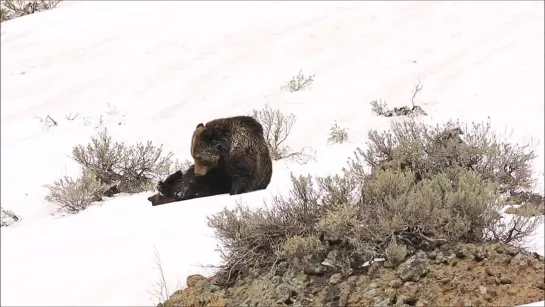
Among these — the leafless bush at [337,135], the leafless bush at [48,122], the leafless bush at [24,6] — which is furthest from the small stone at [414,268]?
the leafless bush at [24,6]

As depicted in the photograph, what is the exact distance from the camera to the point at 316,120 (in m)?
9.65

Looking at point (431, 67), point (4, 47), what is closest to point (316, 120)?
point (431, 67)

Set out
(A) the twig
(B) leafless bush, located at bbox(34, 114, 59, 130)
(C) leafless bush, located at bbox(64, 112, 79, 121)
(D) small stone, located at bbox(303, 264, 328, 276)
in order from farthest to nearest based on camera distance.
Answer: (C) leafless bush, located at bbox(64, 112, 79, 121), (B) leafless bush, located at bbox(34, 114, 59, 130), (A) the twig, (D) small stone, located at bbox(303, 264, 328, 276)

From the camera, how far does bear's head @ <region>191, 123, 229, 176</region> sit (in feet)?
20.3

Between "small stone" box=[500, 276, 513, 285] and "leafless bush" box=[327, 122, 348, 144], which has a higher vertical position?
"small stone" box=[500, 276, 513, 285]

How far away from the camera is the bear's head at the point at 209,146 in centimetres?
618

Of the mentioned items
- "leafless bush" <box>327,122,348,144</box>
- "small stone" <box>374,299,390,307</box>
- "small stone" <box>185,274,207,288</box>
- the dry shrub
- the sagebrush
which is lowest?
"leafless bush" <box>327,122,348,144</box>

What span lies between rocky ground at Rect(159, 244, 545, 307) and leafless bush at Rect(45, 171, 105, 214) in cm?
306

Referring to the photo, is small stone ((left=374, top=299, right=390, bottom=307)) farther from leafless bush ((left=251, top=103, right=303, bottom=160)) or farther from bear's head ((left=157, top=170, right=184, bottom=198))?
leafless bush ((left=251, top=103, right=303, bottom=160))

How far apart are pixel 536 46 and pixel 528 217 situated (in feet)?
25.8

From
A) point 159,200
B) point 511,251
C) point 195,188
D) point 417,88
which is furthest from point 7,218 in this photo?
point 417,88

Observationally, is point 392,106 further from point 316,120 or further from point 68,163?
point 68,163

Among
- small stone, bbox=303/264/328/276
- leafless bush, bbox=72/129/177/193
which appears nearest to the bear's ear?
leafless bush, bbox=72/129/177/193

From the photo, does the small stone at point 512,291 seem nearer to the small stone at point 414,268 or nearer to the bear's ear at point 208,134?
the small stone at point 414,268
